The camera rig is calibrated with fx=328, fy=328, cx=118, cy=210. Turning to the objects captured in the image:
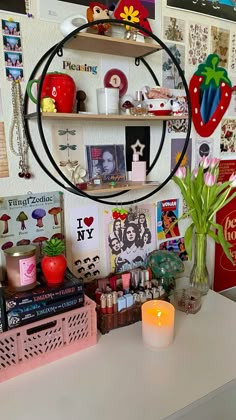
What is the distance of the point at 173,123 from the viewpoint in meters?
1.21

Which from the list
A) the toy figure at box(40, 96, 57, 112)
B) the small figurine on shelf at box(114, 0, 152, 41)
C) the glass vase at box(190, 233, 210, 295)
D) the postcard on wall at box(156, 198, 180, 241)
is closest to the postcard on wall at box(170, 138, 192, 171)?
the postcard on wall at box(156, 198, 180, 241)

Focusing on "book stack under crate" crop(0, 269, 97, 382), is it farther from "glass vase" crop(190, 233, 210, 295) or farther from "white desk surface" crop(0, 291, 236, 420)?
"glass vase" crop(190, 233, 210, 295)

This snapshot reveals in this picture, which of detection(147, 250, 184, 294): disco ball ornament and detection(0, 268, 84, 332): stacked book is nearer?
detection(0, 268, 84, 332): stacked book

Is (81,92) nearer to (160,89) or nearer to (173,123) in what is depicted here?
(160,89)

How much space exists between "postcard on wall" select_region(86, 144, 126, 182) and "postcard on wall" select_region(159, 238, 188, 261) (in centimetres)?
34

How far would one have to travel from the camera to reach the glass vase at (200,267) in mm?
1189

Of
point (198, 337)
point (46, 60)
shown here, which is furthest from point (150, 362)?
point (46, 60)

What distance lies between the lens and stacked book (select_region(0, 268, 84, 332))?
80 cm

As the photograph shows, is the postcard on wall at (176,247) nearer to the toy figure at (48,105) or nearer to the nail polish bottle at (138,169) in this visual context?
the nail polish bottle at (138,169)

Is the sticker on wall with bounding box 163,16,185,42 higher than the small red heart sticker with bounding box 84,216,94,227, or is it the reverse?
the sticker on wall with bounding box 163,16,185,42

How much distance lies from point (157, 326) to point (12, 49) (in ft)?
2.79

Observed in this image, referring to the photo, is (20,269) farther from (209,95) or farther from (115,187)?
(209,95)

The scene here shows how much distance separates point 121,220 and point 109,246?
0.33 ft

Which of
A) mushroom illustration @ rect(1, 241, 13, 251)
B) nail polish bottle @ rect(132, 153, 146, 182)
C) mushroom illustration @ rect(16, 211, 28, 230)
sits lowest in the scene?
mushroom illustration @ rect(1, 241, 13, 251)
